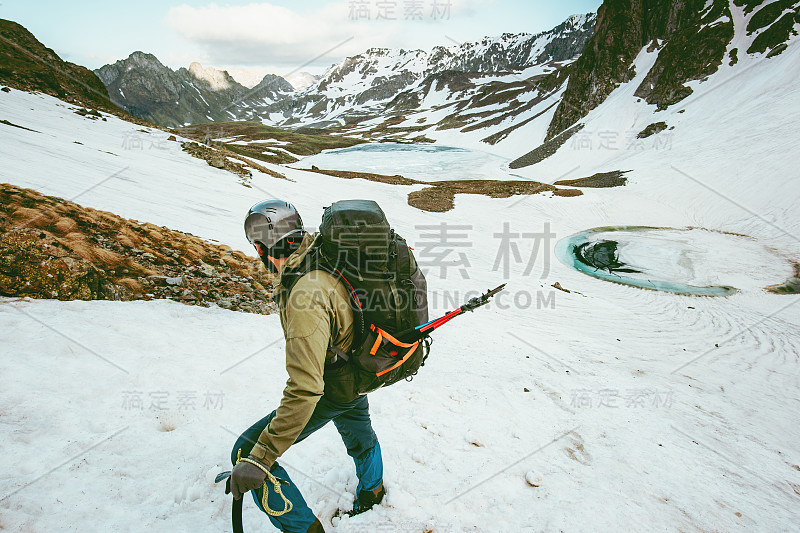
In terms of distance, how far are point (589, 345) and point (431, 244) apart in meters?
10.8

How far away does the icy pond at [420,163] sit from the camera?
179ft

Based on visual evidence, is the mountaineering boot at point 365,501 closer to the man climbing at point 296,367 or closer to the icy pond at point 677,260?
the man climbing at point 296,367

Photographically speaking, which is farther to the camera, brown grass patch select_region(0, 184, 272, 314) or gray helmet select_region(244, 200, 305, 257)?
brown grass patch select_region(0, 184, 272, 314)

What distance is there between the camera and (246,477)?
7.73ft

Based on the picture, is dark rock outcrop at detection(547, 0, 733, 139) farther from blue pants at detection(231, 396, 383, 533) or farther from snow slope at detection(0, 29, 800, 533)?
blue pants at detection(231, 396, 383, 533)

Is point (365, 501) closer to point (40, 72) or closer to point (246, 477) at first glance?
point (246, 477)

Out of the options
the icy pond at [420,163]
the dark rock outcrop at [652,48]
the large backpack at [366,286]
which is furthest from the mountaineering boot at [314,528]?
the dark rock outcrop at [652,48]

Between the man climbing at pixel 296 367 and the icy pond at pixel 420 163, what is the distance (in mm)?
49873

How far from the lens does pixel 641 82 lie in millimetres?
53875

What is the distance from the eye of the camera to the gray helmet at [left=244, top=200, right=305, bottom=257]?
2.79 metres

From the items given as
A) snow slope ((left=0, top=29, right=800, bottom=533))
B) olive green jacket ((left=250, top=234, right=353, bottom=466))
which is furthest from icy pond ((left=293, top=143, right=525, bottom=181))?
olive green jacket ((left=250, top=234, right=353, bottom=466))

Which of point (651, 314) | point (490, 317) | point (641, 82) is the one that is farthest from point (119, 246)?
point (641, 82)

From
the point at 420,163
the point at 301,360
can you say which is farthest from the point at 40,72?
the point at 420,163

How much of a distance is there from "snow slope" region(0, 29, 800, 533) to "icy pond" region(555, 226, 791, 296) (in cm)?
257
